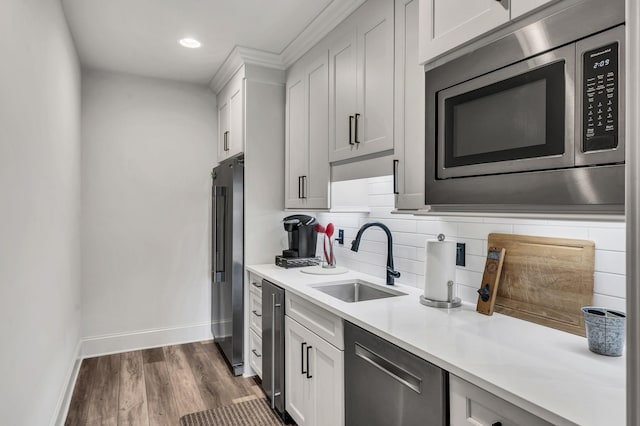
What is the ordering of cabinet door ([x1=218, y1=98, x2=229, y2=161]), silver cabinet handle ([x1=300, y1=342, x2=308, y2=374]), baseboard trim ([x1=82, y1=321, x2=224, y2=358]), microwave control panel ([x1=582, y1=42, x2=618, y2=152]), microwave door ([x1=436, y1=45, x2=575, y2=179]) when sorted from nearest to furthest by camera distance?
microwave control panel ([x1=582, y1=42, x2=618, y2=152]), microwave door ([x1=436, y1=45, x2=575, y2=179]), silver cabinet handle ([x1=300, y1=342, x2=308, y2=374]), baseboard trim ([x1=82, y1=321, x2=224, y2=358]), cabinet door ([x1=218, y1=98, x2=229, y2=161])

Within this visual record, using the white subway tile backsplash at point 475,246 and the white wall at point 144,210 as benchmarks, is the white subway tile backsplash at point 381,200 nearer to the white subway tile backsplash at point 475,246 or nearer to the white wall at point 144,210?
the white subway tile backsplash at point 475,246

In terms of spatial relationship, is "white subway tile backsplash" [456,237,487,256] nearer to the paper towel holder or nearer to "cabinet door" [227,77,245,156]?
the paper towel holder

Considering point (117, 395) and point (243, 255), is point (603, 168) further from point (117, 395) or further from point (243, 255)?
point (117, 395)

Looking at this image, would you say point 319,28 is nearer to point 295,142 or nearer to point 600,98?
point 295,142

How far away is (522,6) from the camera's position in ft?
3.53

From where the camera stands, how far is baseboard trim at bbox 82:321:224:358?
3424 mm

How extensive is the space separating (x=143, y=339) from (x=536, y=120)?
3681 mm

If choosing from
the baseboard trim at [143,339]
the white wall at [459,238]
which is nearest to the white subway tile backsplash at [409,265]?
the white wall at [459,238]

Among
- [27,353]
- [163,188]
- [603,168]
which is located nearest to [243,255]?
Result: [163,188]

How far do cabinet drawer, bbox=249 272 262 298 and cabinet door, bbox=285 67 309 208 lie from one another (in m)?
0.59

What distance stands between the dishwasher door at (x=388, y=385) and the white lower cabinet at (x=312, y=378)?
86 millimetres

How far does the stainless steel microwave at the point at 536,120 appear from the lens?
883mm

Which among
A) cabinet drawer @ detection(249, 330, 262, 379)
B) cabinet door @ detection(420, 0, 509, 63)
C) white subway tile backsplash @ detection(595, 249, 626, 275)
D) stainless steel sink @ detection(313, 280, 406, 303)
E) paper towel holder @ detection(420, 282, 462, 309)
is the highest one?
cabinet door @ detection(420, 0, 509, 63)

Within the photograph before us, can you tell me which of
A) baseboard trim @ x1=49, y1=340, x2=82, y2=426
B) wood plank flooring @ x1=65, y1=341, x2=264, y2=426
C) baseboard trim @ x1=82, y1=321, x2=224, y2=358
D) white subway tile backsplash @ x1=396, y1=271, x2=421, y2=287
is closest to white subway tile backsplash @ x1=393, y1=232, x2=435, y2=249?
white subway tile backsplash @ x1=396, y1=271, x2=421, y2=287
